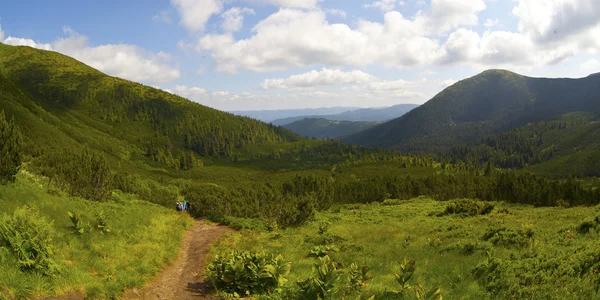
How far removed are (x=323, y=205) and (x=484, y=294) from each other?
62.0m

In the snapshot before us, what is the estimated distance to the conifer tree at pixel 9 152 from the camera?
55.1 feet

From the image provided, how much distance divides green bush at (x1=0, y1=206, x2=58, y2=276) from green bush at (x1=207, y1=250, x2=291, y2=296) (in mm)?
5548

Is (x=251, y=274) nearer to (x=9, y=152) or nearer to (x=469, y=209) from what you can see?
(x=9, y=152)

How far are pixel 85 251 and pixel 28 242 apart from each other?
395 centimetres

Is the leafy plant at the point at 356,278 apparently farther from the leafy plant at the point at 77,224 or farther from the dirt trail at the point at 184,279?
the leafy plant at the point at 77,224

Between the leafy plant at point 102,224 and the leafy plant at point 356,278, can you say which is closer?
the leafy plant at point 356,278

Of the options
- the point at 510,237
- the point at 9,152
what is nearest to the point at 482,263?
the point at 510,237

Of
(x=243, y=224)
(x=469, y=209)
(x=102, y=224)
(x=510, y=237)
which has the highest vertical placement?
(x=102, y=224)

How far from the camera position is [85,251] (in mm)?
13789

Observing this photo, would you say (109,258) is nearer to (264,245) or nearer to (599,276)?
(264,245)

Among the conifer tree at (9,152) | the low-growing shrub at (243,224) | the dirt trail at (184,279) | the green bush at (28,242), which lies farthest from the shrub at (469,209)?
the conifer tree at (9,152)

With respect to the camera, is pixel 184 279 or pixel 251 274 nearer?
pixel 251 274

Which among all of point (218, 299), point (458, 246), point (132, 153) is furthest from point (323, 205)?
point (132, 153)

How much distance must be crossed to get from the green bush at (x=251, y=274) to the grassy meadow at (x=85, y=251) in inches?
146
